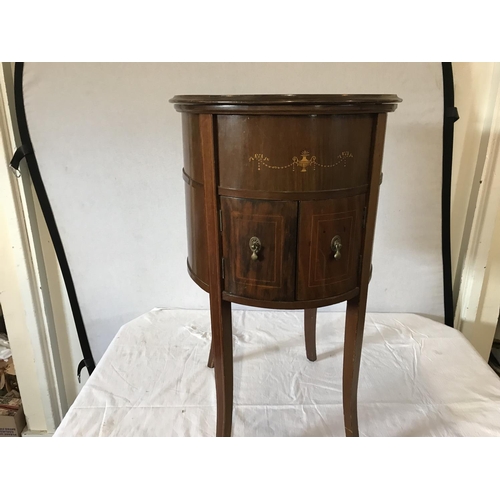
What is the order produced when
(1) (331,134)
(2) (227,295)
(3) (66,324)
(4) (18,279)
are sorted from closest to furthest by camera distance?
1. (1) (331,134)
2. (2) (227,295)
3. (4) (18,279)
4. (3) (66,324)

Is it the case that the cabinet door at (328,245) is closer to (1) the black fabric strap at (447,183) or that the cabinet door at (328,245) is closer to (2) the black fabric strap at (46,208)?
(1) the black fabric strap at (447,183)

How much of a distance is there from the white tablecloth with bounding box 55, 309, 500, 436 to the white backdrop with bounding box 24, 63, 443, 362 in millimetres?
142

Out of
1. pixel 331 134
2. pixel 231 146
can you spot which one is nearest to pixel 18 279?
pixel 231 146

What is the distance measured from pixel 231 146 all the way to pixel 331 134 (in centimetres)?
18

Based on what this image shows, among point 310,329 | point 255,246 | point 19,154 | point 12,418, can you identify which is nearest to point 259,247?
point 255,246

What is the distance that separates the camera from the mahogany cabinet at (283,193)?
73 cm

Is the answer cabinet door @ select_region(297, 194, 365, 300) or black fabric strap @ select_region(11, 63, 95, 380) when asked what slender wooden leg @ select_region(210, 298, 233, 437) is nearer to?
cabinet door @ select_region(297, 194, 365, 300)

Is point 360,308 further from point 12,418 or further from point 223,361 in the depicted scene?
point 12,418

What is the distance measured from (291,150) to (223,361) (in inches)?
19.3

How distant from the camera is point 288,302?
835 mm

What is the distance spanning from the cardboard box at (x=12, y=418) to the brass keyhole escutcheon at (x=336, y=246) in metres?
1.39

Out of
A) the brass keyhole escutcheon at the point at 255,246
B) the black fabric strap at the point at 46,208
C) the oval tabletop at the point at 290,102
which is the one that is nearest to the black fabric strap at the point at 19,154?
the black fabric strap at the point at 46,208

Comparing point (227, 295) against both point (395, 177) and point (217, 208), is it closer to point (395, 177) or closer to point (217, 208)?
point (217, 208)

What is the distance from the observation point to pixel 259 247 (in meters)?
0.80
